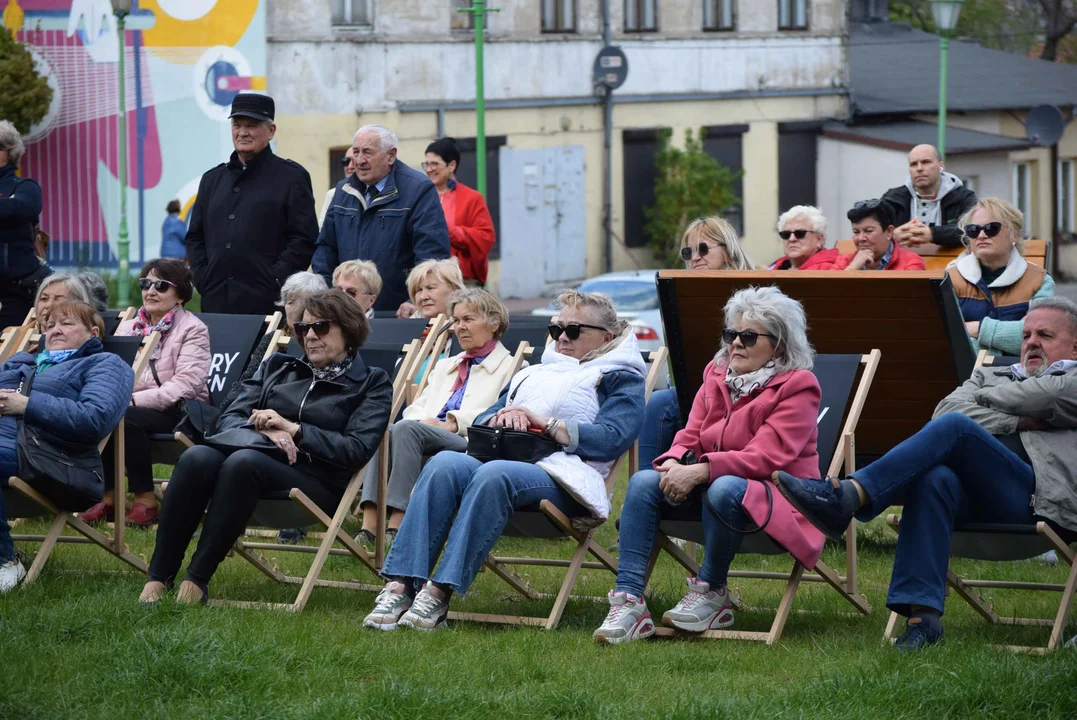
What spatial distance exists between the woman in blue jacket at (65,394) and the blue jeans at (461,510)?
151 cm

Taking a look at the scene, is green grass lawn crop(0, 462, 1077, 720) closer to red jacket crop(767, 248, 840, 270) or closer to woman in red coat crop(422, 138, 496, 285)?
red jacket crop(767, 248, 840, 270)

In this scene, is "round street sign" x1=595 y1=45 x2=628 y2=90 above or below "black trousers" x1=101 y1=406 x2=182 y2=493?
above

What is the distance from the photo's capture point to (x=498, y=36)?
2952 cm

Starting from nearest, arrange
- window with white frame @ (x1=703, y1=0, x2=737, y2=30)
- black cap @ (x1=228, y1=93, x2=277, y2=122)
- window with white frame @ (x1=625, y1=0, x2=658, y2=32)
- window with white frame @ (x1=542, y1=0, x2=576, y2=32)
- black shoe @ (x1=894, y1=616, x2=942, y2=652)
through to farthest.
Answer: black shoe @ (x1=894, y1=616, x2=942, y2=652) → black cap @ (x1=228, y1=93, x2=277, y2=122) → window with white frame @ (x1=542, y1=0, x2=576, y2=32) → window with white frame @ (x1=625, y1=0, x2=658, y2=32) → window with white frame @ (x1=703, y1=0, x2=737, y2=30)

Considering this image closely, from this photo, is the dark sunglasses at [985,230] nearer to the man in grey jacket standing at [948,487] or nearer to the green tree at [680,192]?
the man in grey jacket standing at [948,487]

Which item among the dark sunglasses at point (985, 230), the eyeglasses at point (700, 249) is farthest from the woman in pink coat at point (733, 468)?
the dark sunglasses at point (985, 230)

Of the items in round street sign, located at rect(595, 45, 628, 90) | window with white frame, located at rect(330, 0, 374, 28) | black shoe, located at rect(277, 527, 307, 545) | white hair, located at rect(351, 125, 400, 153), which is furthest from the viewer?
round street sign, located at rect(595, 45, 628, 90)

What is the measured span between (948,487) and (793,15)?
3030 centimetres

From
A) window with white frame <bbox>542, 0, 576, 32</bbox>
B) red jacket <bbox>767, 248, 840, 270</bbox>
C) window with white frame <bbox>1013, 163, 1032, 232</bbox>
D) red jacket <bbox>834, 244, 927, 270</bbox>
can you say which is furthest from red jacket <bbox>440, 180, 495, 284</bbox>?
window with white frame <bbox>1013, 163, 1032, 232</bbox>

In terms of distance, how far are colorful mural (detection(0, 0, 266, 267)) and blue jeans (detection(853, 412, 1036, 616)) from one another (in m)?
21.2

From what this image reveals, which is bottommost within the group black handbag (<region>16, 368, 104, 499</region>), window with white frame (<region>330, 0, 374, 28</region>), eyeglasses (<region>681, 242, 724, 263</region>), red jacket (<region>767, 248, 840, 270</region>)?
black handbag (<region>16, 368, 104, 499</region>)

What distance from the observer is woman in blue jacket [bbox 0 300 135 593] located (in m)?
7.00

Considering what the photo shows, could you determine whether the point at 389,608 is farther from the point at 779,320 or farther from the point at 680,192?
the point at 680,192

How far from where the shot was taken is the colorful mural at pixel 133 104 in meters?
26.1
